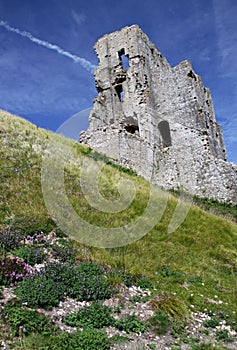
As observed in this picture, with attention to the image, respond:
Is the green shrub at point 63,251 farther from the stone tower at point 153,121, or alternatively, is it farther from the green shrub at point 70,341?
the stone tower at point 153,121

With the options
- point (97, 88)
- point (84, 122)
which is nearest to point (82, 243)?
point (84, 122)

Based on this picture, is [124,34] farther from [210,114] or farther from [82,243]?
[82,243]

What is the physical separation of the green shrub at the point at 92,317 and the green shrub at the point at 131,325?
0.54ft

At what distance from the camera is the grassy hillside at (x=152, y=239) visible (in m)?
8.16

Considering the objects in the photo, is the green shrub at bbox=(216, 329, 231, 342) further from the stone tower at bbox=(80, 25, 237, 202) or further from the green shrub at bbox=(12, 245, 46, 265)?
the stone tower at bbox=(80, 25, 237, 202)

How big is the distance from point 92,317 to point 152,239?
5.13 metres

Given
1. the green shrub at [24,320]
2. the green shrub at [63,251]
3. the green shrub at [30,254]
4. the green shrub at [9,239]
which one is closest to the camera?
the green shrub at [24,320]

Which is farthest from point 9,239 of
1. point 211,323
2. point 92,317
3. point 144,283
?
point 211,323

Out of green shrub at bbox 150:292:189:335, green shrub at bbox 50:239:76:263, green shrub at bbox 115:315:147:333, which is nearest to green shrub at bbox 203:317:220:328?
green shrub at bbox 150:292:189:335

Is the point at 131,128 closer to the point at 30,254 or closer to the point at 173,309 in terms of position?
the point at 30,254

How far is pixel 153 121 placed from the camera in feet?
93.2

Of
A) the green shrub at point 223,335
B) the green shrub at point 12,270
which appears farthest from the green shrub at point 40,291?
the green shrub at point 223,335

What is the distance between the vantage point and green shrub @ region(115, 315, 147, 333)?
19.2 feet

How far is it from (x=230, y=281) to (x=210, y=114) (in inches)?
1213
